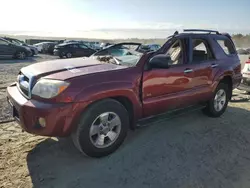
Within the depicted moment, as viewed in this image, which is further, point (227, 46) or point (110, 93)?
point (227, 46)

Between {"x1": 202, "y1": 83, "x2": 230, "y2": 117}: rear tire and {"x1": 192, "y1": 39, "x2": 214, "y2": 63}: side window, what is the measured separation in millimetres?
738

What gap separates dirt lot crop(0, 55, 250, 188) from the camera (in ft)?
10.4

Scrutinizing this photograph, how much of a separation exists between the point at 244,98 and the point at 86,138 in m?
5.59

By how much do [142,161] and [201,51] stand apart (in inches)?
106

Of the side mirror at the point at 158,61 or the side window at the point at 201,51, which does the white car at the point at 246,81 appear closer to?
the side window at the point at 201,51

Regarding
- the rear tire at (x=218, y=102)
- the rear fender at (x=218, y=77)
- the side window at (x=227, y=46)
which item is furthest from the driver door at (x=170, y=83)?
the side window at (x=227, y=46)

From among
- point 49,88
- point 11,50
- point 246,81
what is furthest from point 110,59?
point 11,50

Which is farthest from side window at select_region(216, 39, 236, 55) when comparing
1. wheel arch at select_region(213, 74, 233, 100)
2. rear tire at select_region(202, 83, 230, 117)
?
rear tire at select_region(202, 83, 230, 117)

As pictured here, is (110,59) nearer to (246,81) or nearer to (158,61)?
(158,61)

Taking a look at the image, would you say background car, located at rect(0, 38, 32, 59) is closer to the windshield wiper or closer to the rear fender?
the windshield wiper

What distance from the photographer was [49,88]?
10.7 ft

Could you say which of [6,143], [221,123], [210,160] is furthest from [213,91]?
[6,143]

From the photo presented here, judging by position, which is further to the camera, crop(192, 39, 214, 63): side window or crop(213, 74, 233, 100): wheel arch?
crop(213, 74, 233, 100): wheel arch

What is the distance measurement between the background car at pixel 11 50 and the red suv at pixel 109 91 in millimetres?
15202
